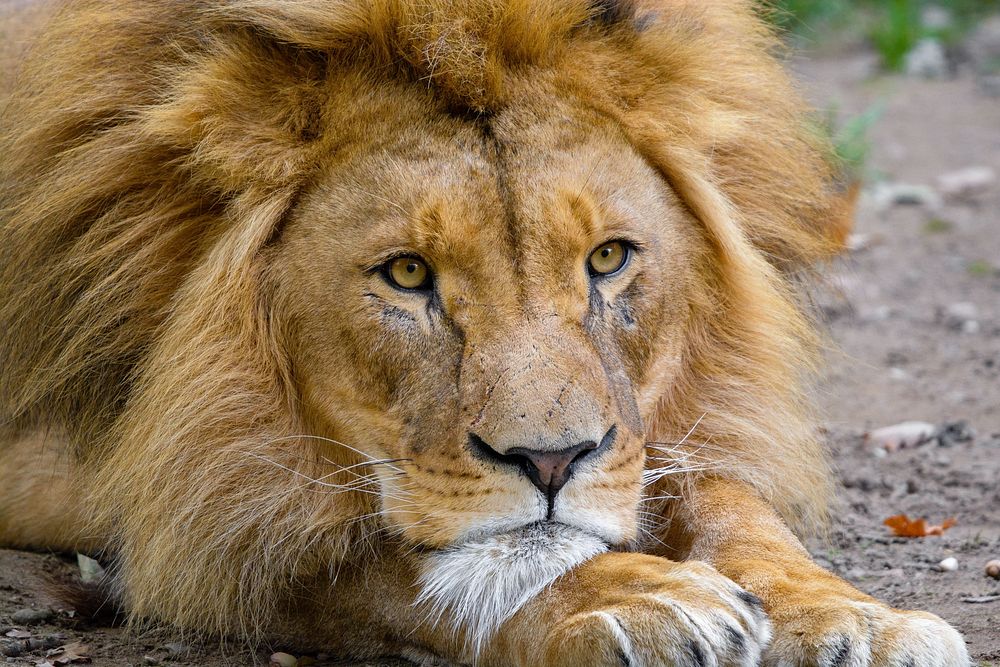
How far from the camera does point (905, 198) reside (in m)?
7.25

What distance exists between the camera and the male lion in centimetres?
248

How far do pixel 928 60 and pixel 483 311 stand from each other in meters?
8.16

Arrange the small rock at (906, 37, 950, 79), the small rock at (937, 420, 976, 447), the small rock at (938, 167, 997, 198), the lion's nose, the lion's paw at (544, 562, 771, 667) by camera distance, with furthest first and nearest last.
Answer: the small rock at (906, 37, 950, 79)
the small rock at (938, 167, 997, 198)
the small rock at (937, 420, 976, 447)
the lion's nose
the lion's paw at (544, 562, 771, 667)

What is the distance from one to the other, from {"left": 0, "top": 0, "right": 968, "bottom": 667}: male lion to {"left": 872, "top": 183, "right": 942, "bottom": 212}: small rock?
441 cm

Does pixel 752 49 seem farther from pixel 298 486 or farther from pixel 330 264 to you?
pixel 298 486

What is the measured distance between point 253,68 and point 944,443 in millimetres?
2645

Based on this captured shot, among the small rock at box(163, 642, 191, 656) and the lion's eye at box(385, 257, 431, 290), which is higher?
the lion's eye at box(385, 257, 431, 290)

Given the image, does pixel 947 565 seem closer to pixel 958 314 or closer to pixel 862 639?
pixel 862 639

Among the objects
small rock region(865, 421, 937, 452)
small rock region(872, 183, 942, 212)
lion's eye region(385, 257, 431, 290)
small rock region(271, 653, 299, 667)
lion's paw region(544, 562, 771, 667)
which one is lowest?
small rock region(271, 653, 299, 667)

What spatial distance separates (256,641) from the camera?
2793 mm

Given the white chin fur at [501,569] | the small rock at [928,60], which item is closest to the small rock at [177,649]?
the white chin fur at [501,569]

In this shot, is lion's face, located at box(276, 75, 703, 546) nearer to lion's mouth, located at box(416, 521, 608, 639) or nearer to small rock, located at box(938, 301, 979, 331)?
lion's mouth, located at box(416, 521, 608, 639)

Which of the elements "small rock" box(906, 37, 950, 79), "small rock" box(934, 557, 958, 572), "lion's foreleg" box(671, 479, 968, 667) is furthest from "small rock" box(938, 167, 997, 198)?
"lion's foreleg" box(671, 479, 968, 667)

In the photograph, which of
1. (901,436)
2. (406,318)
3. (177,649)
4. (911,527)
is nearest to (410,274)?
(406,318)
